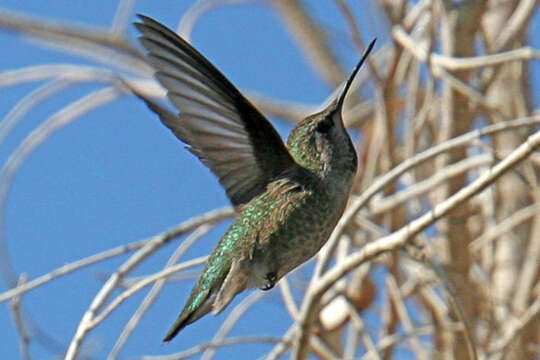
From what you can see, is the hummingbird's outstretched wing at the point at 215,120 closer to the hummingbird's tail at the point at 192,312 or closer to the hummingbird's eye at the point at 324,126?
the hummingbird's eye at the point at 324,126

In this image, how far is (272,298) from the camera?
132 inches

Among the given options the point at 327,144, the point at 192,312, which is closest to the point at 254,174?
the point at 327,144

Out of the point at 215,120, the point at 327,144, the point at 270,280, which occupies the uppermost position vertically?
the point at 215,120

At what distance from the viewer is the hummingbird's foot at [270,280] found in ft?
6.63

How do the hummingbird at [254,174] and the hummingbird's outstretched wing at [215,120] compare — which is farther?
the hummingbird at [254,174]

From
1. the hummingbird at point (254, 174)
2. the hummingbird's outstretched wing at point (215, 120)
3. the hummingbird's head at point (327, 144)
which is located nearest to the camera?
the hummingbird's outstretched wing at point (215, 120)

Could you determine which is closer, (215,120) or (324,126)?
(215,120)

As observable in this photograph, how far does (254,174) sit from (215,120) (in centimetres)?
17

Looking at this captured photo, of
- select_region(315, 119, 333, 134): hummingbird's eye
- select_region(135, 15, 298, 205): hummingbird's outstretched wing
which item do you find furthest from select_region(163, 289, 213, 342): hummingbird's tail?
select_region(315, 119, 333, 134): hummingbird's eye

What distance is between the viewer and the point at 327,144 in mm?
2072

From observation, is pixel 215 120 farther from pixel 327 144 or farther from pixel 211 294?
pixel 211 294

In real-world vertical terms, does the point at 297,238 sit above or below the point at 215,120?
below

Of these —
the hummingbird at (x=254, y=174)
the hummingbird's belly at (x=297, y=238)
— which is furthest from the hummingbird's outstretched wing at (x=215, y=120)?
the hummingbird's belly at (x=297, y=238)

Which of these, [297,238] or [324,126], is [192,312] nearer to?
[297,238]
